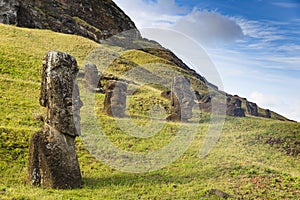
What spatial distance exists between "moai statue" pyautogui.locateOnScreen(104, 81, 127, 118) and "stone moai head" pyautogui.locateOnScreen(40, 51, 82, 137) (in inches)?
646

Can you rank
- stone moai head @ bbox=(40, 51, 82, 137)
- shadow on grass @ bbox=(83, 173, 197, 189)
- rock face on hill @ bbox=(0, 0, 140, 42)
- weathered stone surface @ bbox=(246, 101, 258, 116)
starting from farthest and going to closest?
1. weathered stone surface @ bbox=(246, 101, 258, 116)
2. rock face on hill @ bbox=(0, 0, 140, 42)
3. shadow on grass @ bbox=(83, 173, 197, 189)
4. stone moai head @ bbox=(40, 51, 82, 137)

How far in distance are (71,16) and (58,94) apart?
91.1 m

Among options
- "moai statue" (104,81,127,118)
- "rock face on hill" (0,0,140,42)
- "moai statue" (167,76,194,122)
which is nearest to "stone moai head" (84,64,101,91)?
"moai statue" (104,81,127,118)

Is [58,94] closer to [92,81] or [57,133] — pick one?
[57,133]

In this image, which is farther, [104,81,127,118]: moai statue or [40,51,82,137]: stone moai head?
[104,81,127,118]: moai statue

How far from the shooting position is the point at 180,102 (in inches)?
1423

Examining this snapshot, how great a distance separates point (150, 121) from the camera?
31.5 metres

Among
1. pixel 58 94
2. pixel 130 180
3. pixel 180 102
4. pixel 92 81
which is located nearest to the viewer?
pixel 58 94

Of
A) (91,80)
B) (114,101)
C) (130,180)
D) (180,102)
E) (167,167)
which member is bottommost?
(130,180)

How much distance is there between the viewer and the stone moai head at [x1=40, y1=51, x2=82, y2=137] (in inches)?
554

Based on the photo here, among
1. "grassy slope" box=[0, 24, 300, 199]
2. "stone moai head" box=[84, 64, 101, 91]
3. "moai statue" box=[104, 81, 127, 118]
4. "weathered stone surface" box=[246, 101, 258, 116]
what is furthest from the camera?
"weathered stone surface" box=[246, 101, 258, 116]

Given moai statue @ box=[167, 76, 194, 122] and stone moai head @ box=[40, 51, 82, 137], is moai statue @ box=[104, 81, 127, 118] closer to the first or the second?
moai statue @ box=[167, 76, 194, 122]

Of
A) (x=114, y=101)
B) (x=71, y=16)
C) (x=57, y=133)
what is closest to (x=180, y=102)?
(x=114, y=101)

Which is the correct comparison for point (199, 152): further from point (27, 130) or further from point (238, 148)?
point (27, 130)
